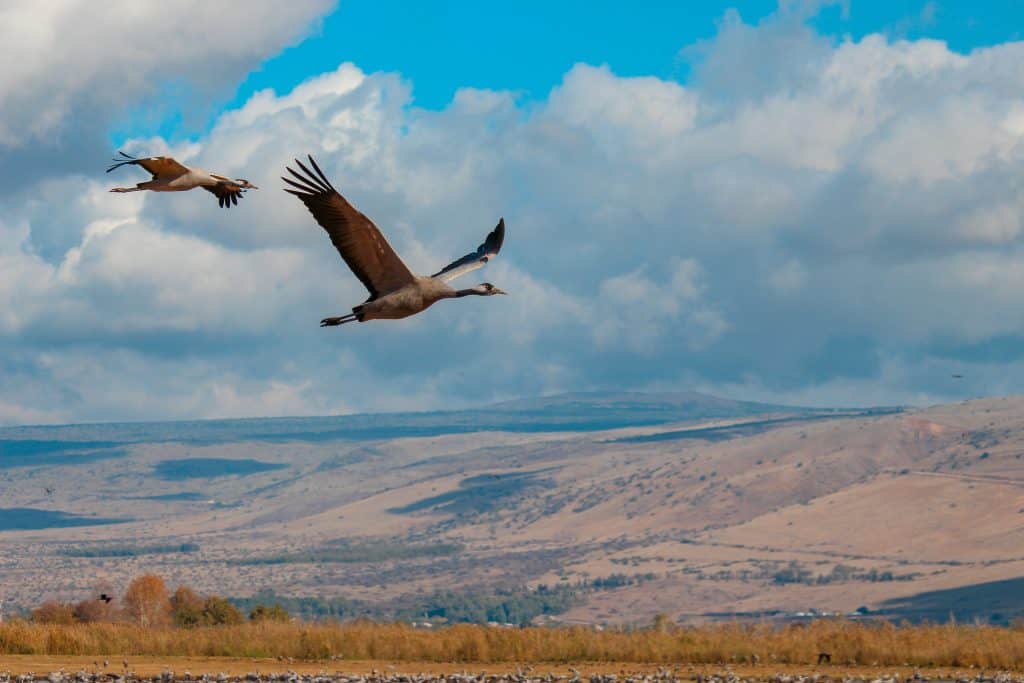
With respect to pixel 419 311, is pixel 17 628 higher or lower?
lower

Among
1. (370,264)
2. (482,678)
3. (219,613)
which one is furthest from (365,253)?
(219,613)

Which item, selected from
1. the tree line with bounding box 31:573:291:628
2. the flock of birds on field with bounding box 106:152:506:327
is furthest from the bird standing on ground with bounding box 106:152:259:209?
the tree line with bounding box 31:573:291:628

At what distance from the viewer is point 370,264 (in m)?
28.6

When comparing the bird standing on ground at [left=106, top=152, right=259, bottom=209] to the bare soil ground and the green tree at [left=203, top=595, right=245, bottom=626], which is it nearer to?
the bare soil ground

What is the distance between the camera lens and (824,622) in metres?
46.4

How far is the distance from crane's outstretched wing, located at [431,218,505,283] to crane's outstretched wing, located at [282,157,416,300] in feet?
6.08

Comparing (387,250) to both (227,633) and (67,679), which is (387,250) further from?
(227,633)

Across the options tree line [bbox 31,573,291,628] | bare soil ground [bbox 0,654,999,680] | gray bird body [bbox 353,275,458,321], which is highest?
gray bird body [bbox 353,275,458,321]

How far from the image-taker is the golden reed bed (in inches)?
1599

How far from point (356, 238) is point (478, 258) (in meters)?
6.57

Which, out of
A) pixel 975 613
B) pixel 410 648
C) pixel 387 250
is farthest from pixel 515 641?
pixel 975 613

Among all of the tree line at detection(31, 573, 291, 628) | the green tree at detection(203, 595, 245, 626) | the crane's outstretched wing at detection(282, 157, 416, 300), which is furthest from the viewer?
the green tree at detection(203, 595, 245, 626)

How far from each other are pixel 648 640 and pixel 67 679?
15.5m

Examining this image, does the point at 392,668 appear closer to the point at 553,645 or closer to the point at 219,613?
the point at 553,645
